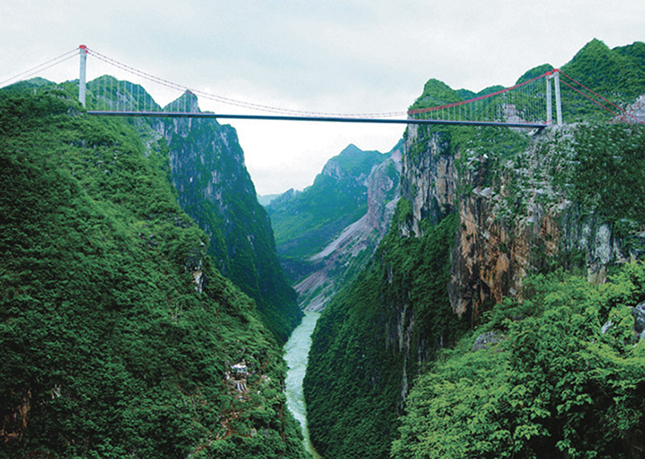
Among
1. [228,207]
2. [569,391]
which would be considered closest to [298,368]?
[228,207]

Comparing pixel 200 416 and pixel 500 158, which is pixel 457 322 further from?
pixel 200 416

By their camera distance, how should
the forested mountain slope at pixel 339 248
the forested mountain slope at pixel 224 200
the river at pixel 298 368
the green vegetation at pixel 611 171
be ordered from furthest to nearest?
1. the forested mountain slope at pixel 339 248
2. the forested mountain slope at pixel 224 200
3. the river at pixel 298 368
4. the green vegetation at pixel 611 171

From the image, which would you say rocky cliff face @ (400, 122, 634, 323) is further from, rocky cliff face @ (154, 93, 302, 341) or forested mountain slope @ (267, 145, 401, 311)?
forested mountain slope @ (267, 145, 401, 311)

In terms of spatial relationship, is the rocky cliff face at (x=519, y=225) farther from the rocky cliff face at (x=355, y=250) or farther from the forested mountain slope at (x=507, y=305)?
the rocky cliff face at (x=355, y=250)

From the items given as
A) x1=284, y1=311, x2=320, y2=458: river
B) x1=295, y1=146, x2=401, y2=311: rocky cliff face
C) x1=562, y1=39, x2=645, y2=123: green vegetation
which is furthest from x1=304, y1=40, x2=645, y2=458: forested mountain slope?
x1=295, y1=146, x2=401, y2=311: rocky cliff face

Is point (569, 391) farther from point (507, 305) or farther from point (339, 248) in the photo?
point (339, 248)

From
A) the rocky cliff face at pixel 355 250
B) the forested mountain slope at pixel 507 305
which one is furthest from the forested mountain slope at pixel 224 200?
the forested mountain slope at pixel 507 305
